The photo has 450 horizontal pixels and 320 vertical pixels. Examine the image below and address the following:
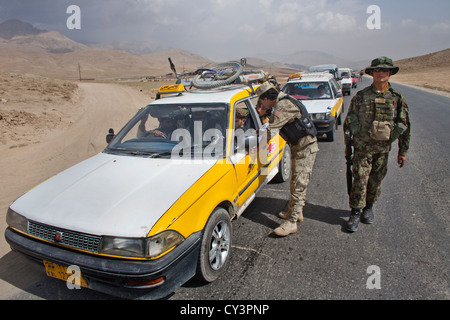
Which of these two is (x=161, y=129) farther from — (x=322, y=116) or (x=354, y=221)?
(x=322, y=116)

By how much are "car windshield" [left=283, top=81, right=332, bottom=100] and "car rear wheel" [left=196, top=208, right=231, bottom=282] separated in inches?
263

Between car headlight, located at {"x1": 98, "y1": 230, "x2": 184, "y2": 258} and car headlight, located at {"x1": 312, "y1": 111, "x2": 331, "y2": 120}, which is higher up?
car headlight, located at {"x1": 312, "y1": 111, "x2": 331, "y2": 120}

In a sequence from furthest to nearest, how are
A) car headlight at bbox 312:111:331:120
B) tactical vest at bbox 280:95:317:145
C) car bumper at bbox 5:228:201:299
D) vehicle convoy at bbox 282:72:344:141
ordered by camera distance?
vehicle convoy at bbox 282:72:344:141, car headlight at bbox 312:111:331:120, tactical vest at bbox 280:95:317:145, car bumper at bbox 5:228:201:299

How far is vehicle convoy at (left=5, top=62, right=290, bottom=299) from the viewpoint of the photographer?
2.21 m

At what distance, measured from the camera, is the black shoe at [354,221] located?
3.59 metres

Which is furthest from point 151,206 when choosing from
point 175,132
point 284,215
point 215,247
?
point 284,215

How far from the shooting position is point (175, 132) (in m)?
3.60

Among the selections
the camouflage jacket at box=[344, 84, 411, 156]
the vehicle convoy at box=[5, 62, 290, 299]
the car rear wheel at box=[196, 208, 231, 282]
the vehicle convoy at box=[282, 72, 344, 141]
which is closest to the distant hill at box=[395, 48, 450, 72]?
the vehicle convoy at box=[282, 72, 344, 141]

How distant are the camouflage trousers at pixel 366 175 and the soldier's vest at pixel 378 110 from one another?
257 millimetres

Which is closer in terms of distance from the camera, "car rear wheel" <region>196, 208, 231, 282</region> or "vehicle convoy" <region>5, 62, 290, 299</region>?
"vehicle convoy" <region>5, 62, 290, 299</region>

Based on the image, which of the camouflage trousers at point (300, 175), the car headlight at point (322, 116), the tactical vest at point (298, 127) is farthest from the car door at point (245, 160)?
the car headlight at point (322, 116)

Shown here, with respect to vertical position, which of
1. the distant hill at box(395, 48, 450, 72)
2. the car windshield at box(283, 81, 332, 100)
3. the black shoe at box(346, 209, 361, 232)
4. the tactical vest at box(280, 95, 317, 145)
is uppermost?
the distant hill at box(395, 48, 450, 72)

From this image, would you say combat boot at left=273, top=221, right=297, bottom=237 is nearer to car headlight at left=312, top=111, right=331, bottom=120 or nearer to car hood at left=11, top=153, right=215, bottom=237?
car hood at left=11, top=153, right=215, bottom=237

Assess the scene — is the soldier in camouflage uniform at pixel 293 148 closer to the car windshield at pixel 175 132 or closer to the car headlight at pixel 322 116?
→ the car windshield at pixel 175 132
